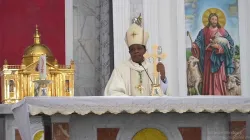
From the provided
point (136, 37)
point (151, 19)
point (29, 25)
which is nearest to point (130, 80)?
point (136, 37)

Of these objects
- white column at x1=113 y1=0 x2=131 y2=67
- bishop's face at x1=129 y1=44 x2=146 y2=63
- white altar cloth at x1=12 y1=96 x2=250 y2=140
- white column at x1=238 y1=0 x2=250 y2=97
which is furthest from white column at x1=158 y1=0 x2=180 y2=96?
white altar cloth at x1=12 y1=96 x2=250 y2=140

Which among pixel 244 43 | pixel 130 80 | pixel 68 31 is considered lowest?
pixel 130 80

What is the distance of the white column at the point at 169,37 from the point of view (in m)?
12.4

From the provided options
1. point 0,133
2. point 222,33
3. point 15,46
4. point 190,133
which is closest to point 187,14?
point 222,33

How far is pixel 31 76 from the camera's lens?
11.6m

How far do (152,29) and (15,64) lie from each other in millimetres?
2290

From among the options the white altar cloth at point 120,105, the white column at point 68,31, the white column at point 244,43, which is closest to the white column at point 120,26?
the white column at point 68,31

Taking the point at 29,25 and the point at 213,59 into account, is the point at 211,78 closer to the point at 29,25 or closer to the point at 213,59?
the point at 213,59

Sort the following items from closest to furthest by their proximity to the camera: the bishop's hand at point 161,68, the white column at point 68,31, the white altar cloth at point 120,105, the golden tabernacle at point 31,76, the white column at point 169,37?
the white altar cloth at point 120,105 < the bishop's hand at point 161,68 < the golden tabernacle at point 31,76 < the white column at point 169,37 < the white column at point 68,31

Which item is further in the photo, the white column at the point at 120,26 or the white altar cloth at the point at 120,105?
the white column at the point at 120,26

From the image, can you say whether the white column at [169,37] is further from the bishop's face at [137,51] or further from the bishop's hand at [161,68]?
the bishop's hand at [161,68]

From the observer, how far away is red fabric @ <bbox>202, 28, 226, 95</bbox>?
12.7 metres

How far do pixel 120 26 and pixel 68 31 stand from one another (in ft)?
3.74

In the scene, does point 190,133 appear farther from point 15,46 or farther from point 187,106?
point 15,46
